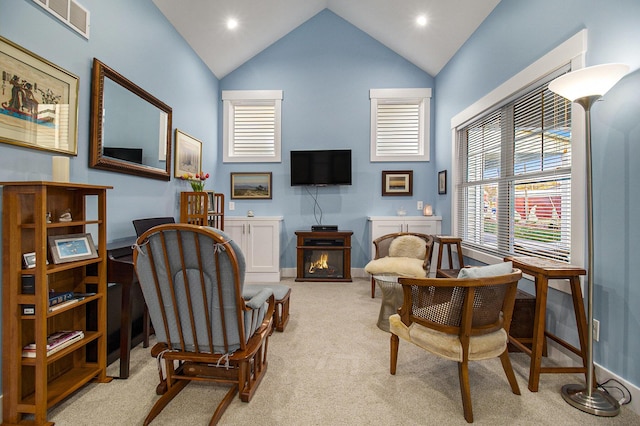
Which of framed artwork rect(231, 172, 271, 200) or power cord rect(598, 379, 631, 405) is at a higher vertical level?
framed artwork rect(231, 172, 271, 200)

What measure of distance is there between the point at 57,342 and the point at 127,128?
6.01 ft

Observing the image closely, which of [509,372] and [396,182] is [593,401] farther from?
[396,182]

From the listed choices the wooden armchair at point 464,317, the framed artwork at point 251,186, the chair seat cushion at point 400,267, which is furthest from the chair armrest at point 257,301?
the framed artwork at point 251,186

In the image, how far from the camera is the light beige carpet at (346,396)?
1629 mm

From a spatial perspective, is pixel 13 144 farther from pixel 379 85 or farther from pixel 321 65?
pixel 379 85

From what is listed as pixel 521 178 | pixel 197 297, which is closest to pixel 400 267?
pixel 521 178

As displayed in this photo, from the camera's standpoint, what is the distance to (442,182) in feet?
15.1

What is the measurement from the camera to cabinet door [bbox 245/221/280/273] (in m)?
4.59

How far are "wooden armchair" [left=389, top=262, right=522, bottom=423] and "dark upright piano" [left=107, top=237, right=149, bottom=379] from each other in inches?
70.9

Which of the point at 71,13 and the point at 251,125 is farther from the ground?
the point at 251,125

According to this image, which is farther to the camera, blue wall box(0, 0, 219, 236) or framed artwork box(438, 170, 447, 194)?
framed artwork box(438, 170, 447, 194)

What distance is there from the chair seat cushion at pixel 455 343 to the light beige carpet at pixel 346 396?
0.32 m

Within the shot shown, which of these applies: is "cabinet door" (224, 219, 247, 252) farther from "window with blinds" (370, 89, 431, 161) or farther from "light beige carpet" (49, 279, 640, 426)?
"window with blinds" (370, 89, 431, 161)

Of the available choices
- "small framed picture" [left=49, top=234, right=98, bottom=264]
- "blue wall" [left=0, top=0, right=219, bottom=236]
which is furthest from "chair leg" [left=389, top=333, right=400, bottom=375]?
"blue wall" [left=0, top=0, right=219, bottom=236]
